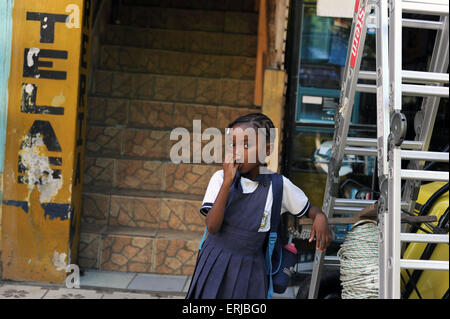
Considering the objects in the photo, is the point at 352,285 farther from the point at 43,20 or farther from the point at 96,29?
the point at 96,29

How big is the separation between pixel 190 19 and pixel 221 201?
211 inches

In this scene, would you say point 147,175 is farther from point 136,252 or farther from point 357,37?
point 357,37

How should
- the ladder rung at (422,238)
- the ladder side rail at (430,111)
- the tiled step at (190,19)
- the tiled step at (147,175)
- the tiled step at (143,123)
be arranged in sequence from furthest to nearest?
the tiled step at (190,19)
the tiled step at (143,123)
the tiled step at (147,175)
the ladder side rail at (430,111)
the ladder rung at (422,238)

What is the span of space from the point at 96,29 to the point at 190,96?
4.70 feet

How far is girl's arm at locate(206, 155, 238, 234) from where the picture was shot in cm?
246

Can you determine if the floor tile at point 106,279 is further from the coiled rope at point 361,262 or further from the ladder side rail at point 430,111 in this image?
the ladder side rail at point 430,111

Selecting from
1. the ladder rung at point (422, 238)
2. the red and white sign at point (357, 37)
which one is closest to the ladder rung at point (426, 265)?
the ladder rung at point (422, 238)

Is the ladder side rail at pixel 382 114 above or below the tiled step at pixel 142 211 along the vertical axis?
above

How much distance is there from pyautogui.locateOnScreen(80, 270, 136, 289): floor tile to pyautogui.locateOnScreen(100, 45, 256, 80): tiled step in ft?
8.83

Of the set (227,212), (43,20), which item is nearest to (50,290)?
(43,20)

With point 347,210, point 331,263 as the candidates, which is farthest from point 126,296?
point 347,210

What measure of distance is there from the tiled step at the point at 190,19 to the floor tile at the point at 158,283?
3.59m

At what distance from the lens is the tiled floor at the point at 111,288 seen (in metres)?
4.45

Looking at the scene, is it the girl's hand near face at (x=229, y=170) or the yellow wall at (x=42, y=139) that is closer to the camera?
the girl's hand near face at (x=229, y=170)
